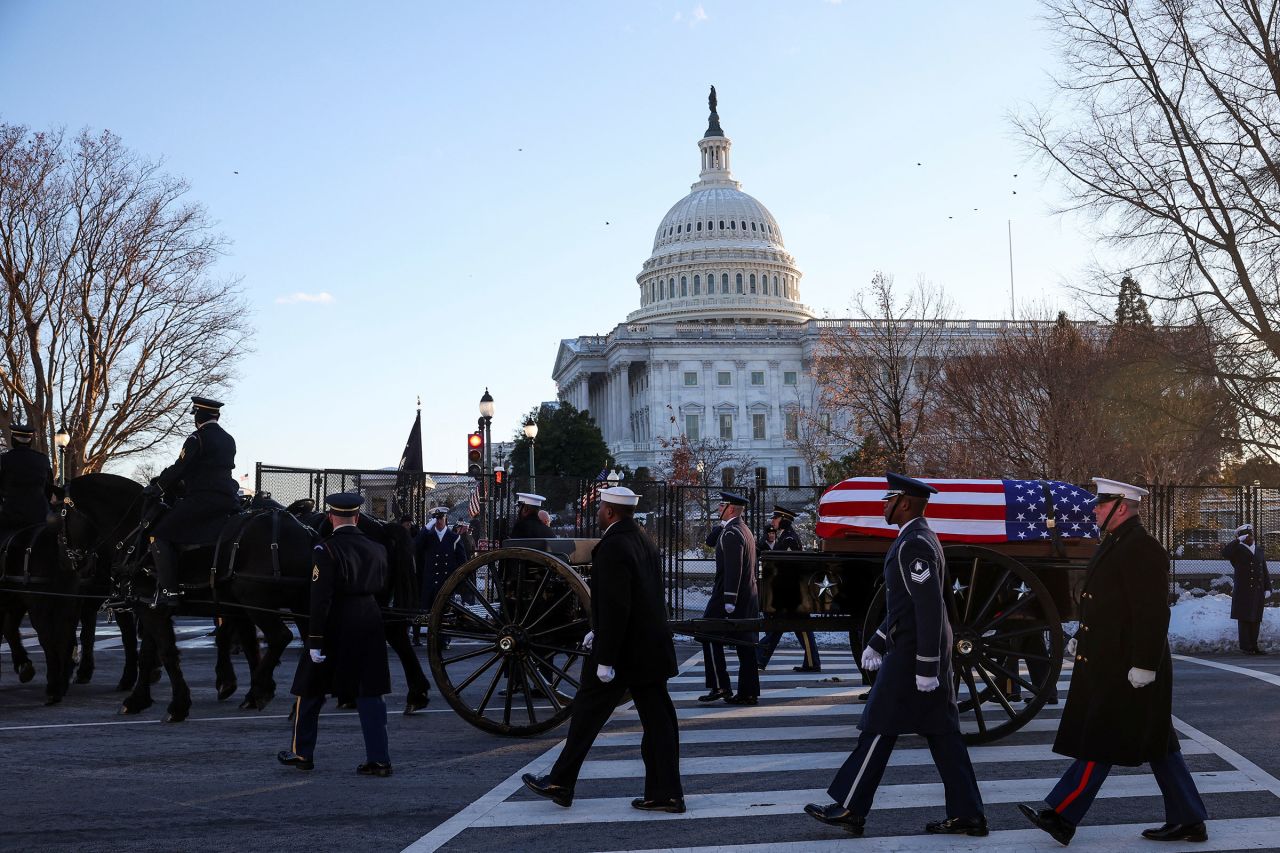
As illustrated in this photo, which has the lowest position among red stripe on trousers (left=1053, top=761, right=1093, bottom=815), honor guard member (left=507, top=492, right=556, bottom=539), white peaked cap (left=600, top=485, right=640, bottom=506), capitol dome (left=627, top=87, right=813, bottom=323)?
Result: red stripe on trousers (left=1053, top=761, right=1093, bottom=815)

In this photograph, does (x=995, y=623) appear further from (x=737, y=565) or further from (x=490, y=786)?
(x=490, y=786)

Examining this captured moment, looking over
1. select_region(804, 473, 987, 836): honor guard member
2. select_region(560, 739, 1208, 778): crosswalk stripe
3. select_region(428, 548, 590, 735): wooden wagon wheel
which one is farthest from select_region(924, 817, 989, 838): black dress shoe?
select_region(428, 548, 590, 735): wooden wagon wheel

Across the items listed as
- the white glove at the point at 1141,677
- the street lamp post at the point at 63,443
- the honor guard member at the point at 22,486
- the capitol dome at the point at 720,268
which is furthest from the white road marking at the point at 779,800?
the capitol dome at the point at 720,268

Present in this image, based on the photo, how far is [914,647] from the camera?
7336 mm

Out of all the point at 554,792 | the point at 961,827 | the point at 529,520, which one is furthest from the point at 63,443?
the point at 961,827

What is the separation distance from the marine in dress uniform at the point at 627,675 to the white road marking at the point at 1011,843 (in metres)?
0.86

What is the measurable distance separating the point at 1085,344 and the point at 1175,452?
43.1 ft

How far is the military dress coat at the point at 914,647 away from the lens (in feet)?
23.5

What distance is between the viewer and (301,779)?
29.2 ft

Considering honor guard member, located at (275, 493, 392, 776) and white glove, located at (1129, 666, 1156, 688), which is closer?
white glove, located at (1129, 666, 1156, 688)

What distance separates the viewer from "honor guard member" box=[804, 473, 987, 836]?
7.14 meters

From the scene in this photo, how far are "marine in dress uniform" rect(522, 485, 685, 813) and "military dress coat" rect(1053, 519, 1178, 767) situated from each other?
2.18 metres

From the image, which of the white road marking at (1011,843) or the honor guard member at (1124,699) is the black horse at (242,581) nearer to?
the white road marking at (1011,843)

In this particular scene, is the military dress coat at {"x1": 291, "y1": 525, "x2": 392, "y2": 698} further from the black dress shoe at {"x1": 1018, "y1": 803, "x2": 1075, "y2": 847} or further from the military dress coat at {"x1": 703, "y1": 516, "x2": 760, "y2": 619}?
the military dress coat at {"x1": 703, "y1": 516, "x2": 760, "y2": 619}
